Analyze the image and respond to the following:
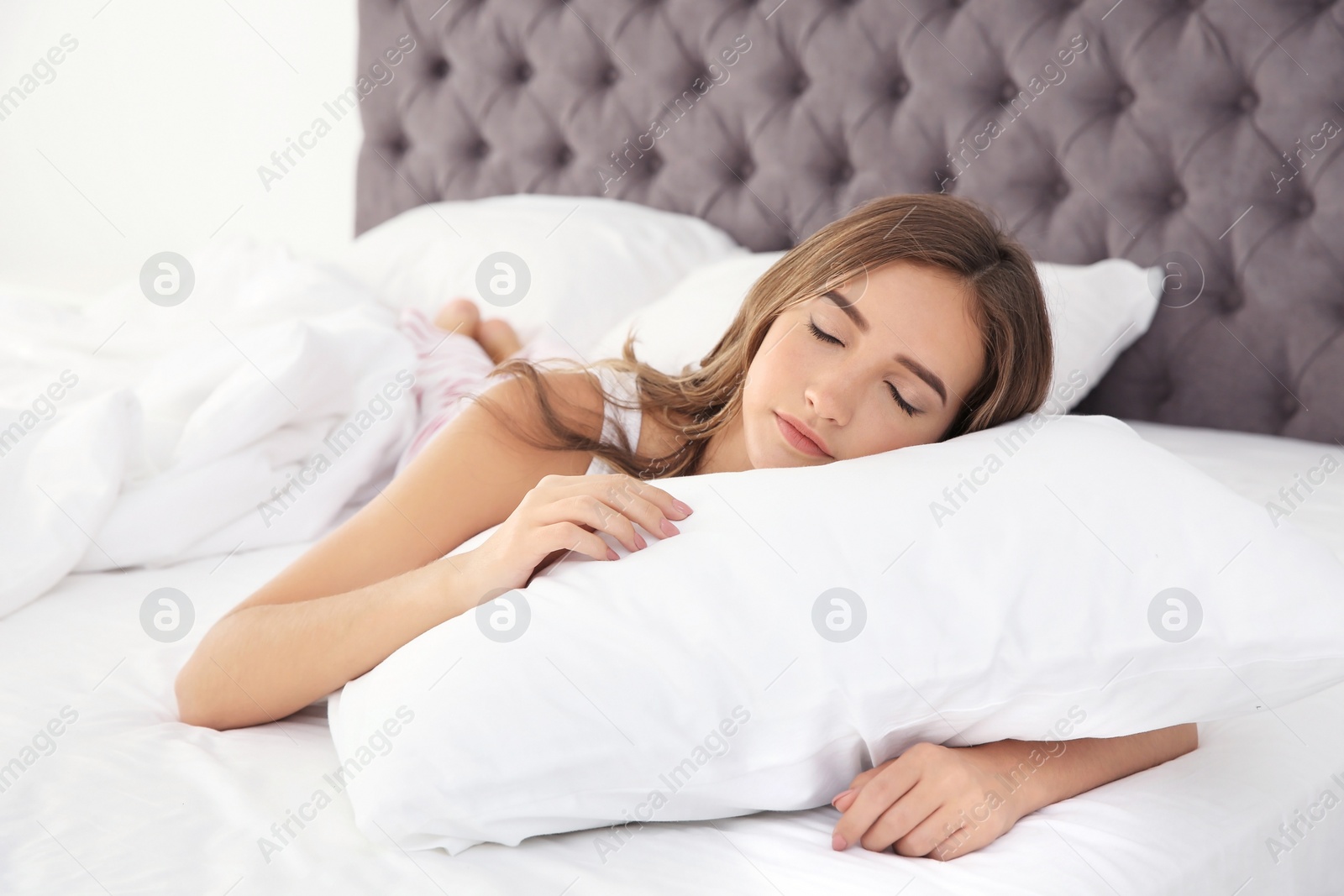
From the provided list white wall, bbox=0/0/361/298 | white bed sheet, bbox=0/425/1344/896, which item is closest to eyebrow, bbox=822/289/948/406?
white bed sheet, bbox=0/425/1344/896

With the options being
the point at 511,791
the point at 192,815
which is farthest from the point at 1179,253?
the point at 192,815

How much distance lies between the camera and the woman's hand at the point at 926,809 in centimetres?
75

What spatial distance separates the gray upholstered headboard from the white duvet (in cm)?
74

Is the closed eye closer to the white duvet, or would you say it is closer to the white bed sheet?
the white bed sheet

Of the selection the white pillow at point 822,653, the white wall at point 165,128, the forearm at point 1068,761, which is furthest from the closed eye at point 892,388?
the white wall at point 165,128

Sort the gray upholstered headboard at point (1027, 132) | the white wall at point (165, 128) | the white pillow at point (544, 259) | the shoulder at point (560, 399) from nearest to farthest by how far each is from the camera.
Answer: the shoulder at point (560, 399) → the gray upholstered headboard at point (1027, 132) → the white pillow at point (544, 259) → the white wall at point (165, 128)

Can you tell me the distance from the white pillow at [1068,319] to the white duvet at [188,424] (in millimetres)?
415

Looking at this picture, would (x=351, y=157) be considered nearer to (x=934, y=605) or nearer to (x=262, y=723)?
(x=262, y=723)

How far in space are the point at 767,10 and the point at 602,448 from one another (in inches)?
46.2

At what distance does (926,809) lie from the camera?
→ 0.75 meters

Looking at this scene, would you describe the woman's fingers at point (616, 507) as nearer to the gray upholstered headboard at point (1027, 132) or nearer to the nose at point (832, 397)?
the nose at point (832, 397)

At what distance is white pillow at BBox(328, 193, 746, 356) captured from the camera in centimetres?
189

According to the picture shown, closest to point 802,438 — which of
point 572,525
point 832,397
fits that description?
point 832,397

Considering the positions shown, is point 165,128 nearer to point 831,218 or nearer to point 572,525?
point 831,218
